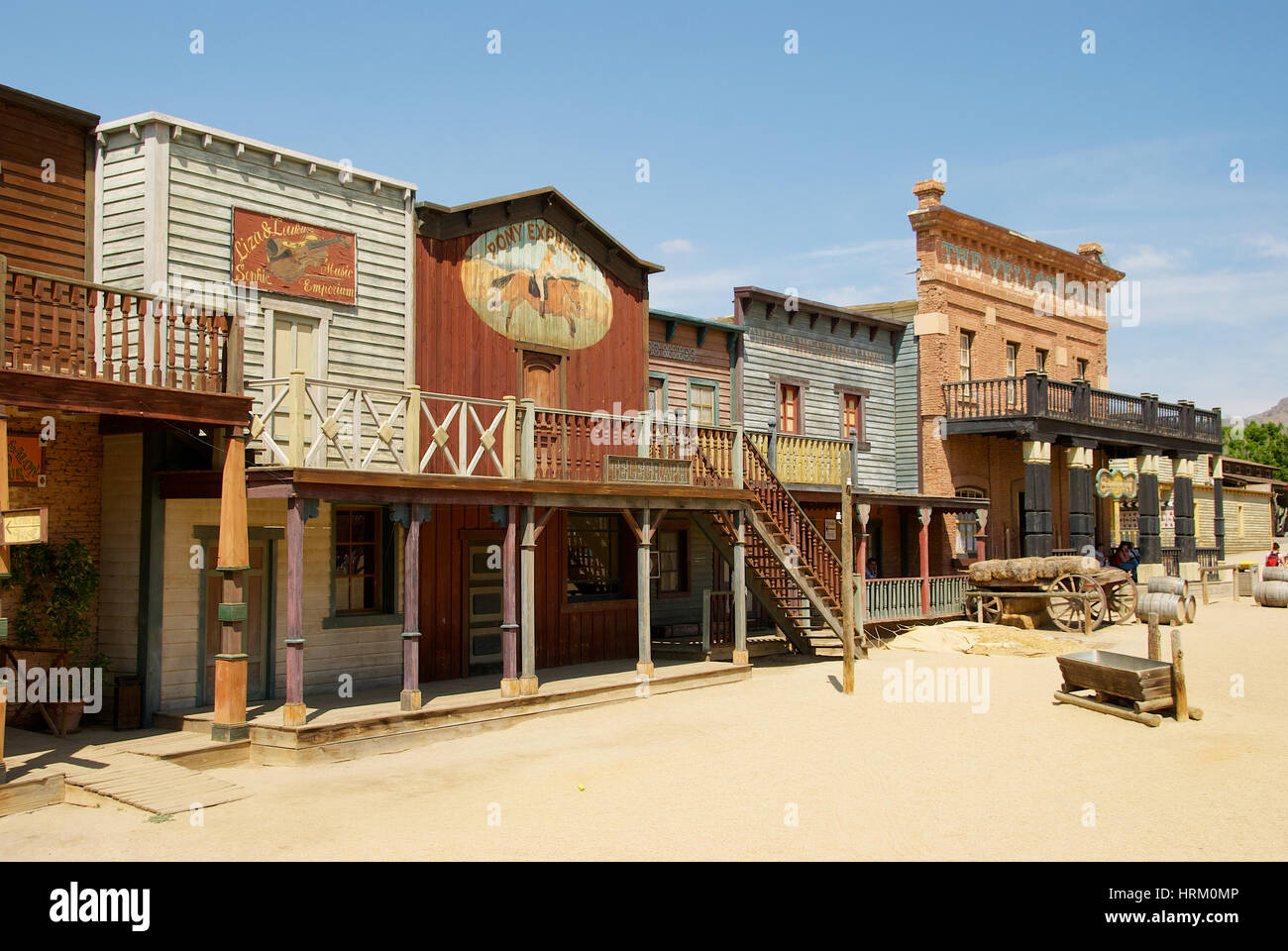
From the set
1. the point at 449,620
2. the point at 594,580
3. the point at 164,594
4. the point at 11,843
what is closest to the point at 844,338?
the point at 594,580

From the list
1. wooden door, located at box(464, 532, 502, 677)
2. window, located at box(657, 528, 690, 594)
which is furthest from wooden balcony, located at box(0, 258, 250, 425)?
window, located at box(657, 528, 690, 594)

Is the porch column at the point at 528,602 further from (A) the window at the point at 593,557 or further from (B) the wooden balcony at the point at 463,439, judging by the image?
(A) the window at the point at 593,557

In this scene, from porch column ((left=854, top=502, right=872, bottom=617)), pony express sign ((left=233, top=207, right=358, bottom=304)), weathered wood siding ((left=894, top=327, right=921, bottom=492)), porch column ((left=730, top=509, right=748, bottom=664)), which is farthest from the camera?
weathered wood siding ((left=894, top=327, right=921, bottom=492))

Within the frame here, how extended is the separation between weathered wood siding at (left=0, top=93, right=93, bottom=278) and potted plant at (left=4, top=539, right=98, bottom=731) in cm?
323

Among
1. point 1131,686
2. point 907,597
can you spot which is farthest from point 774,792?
point 907,597

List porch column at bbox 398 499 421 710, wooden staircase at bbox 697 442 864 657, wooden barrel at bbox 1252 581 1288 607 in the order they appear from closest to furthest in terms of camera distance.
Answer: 1. porch column at bbox 398 499 421 710
2. wooden staircase at bbox 697 442 864 657
3. wooden barrel at bbox 1252 581 1288 607

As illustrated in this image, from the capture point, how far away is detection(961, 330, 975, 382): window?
28.0m

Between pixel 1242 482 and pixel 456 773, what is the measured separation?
1700 inches

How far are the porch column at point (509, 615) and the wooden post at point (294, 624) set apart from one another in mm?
2992

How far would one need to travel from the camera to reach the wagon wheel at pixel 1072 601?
73.6 feet

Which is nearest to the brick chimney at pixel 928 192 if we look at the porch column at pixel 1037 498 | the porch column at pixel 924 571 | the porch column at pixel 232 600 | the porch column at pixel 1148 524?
the porch column at pixel 1037 498

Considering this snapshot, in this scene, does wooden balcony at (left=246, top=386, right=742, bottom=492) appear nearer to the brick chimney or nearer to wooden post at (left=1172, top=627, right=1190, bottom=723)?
wooden post at (left=1172, top=627, right=1190, bottom=723)

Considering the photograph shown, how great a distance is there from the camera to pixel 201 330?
11188 millimetres

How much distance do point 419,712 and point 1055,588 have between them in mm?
15098
